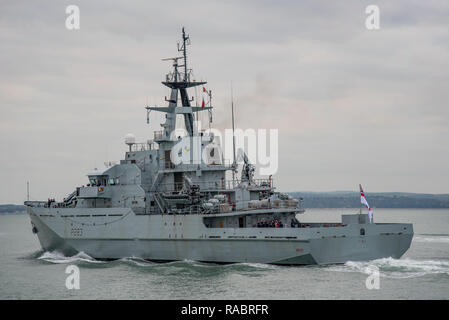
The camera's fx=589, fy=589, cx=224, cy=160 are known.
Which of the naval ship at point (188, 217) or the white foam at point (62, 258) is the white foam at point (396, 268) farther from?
the white foam at point (62, 258)

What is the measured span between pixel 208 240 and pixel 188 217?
4.69ft

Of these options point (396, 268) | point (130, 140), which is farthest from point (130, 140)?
point (396, 268)

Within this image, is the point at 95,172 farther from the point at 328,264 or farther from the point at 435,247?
the point at 435,247

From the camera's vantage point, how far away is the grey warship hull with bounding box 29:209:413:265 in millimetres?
25172

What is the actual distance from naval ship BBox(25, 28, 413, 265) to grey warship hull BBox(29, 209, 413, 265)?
0.14 ft

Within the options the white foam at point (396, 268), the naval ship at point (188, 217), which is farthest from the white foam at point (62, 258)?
the white foam at point (396, 268)

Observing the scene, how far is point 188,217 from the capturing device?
27125 millimetres

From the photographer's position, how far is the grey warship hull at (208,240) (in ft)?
82.6

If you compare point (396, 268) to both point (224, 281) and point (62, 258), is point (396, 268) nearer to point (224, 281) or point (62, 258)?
point (224, 281)

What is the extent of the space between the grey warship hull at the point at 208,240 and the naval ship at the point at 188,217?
44 mm

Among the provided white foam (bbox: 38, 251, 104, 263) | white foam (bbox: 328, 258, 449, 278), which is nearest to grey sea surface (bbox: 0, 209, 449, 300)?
white foam (bbox: 328, 258, 449, 278)

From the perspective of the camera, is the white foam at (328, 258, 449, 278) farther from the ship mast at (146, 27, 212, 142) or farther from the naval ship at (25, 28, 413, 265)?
the ship mast at (146, 27, 212, 142)
